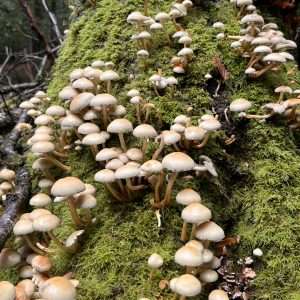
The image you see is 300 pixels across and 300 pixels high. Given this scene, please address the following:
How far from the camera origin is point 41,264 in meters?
2.72

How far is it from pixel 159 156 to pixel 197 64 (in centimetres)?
116

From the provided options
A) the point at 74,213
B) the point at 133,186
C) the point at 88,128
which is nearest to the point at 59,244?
the point at 74,213

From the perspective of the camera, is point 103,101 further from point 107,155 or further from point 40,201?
point 40,201

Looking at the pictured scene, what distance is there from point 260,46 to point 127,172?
5.87 feet

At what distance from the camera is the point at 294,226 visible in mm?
2832

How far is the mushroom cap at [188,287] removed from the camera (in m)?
2.17

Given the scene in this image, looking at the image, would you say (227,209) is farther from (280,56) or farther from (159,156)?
(280,56)

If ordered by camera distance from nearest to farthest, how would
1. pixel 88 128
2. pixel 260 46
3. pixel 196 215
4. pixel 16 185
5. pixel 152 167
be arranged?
pixel 196 215
pixel 152 167
pixel 88 128
pixel 260 46
pixel 16 185

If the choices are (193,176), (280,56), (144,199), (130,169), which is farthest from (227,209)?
(280,56)

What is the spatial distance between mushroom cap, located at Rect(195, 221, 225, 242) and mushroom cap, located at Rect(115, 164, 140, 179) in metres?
0.58

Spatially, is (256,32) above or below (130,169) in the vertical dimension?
above

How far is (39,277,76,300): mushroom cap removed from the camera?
7.07 ft

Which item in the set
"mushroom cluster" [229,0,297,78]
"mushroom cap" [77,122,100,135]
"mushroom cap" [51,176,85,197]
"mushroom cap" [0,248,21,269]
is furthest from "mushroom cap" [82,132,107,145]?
"mushroom cluster" [229,0,297,78]

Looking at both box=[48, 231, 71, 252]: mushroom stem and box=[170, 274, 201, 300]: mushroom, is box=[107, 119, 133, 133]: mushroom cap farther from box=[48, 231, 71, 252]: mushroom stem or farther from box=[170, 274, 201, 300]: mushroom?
box=[170, 274, 201, 300]: mushroom
